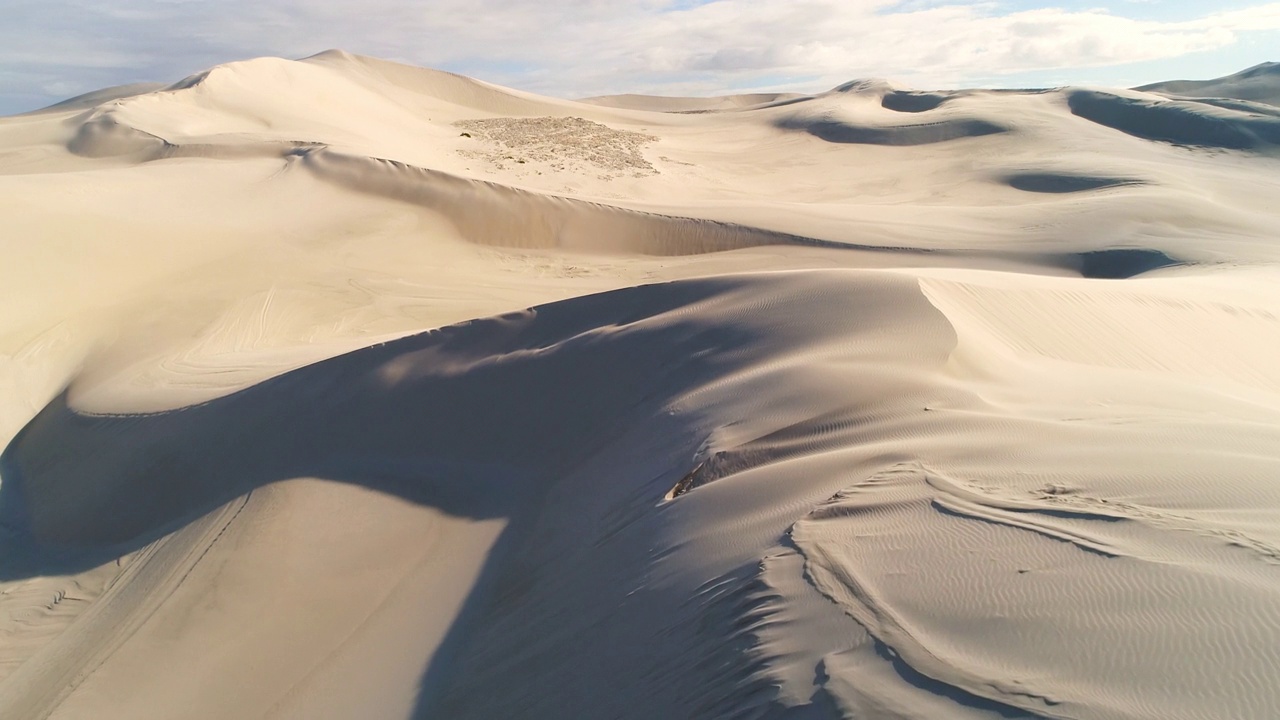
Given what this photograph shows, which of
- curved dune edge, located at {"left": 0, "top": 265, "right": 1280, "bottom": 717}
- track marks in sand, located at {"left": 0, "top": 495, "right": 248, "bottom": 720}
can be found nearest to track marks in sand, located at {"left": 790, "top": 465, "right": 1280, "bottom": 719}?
curved dune edge, located at {"left": 0, "top": 265, "right": 1280, "bottom": 717}

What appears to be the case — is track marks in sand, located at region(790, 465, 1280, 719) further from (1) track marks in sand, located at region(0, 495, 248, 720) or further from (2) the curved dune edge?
(1) track marks in sand, located at region(0, 495, 248, 720)

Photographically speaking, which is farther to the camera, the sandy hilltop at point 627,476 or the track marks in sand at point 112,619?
the track marks in sand at point 112,619

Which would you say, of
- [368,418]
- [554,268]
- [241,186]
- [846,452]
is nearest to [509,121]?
[241,186]

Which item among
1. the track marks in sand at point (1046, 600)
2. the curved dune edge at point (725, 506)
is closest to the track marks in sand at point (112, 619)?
the curved dune edge at point (725, 506)

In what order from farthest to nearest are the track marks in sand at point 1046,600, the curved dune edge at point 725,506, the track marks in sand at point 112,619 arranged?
the track marks in sand at point 112,619, the curved dune edge at point 725,506, the track marks in sand at point 1046,600

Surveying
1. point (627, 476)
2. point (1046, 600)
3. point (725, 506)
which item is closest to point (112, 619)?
point (627, 476)

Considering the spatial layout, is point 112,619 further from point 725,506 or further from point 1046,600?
point 1046,600

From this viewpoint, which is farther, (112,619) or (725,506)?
(112,619)

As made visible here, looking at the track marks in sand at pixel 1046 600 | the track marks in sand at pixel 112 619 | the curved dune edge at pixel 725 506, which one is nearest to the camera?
the track marks in sand at pixel 1046 600

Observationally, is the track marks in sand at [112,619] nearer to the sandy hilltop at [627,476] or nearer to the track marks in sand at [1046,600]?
the sandy hilltop at [627,476]
